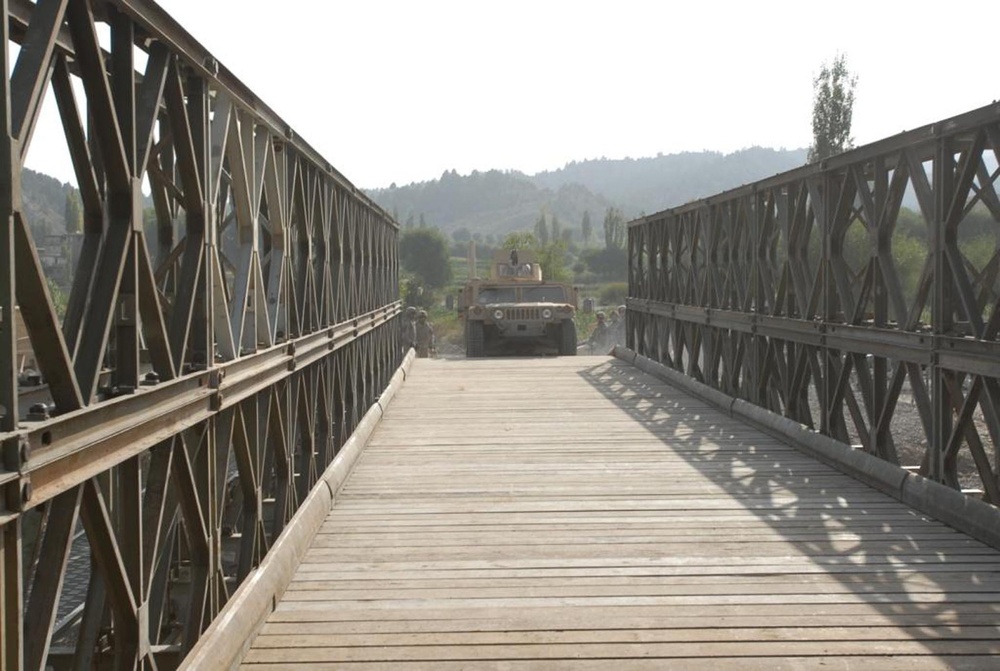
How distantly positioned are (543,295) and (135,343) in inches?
765

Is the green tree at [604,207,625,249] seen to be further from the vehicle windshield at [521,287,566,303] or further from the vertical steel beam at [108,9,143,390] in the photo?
the vertical steel beam at [108,9,143,390]

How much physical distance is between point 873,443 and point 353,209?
6.16 metres

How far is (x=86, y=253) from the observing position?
354cm

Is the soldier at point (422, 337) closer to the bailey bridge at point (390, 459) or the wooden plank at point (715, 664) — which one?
the bailey bridge at point (390, 459)

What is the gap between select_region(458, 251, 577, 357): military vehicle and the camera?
21.7 m

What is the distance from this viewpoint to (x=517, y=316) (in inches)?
851

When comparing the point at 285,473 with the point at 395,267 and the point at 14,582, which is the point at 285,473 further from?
the point at 395,267

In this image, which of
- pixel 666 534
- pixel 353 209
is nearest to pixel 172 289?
pixel 666 534

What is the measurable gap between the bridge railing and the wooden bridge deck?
616 mm

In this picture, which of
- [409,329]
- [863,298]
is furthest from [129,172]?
[409,329]

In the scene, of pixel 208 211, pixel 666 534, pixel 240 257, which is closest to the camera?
pixel 208 211

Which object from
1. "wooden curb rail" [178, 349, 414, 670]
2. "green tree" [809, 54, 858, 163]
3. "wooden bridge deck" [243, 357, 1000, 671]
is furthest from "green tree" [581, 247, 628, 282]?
"wooden curb rail" [178, 349, 414, 670]

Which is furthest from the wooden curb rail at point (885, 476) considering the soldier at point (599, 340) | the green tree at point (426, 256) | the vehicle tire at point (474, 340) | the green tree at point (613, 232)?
the green tree at point (613, 232)

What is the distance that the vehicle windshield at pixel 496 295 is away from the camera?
2289 centimetres
